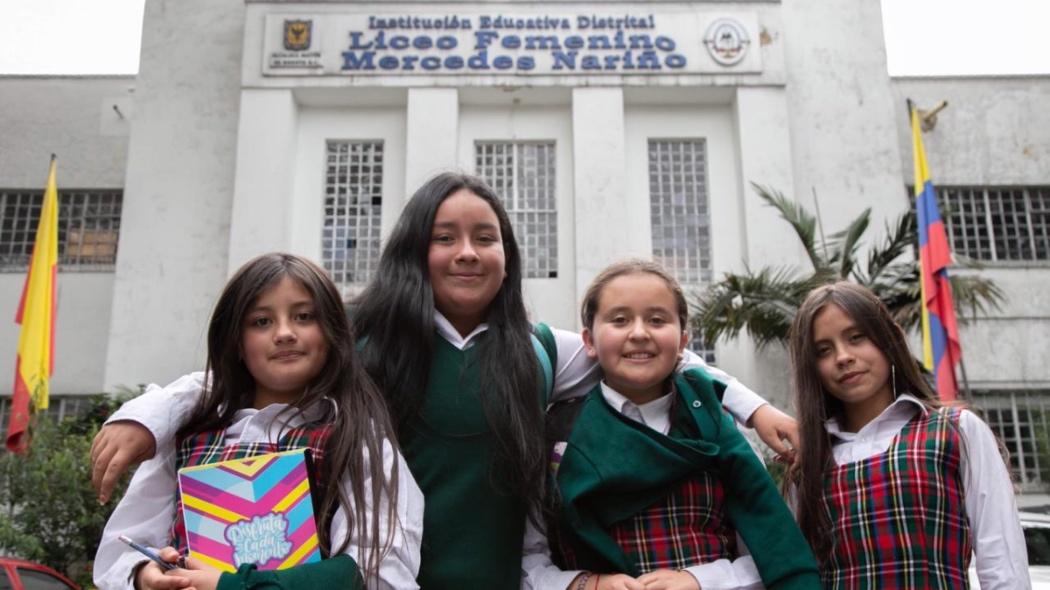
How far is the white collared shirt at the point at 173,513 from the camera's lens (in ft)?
6.34

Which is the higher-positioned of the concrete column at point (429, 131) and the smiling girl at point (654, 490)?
the concrete column at point (429, 131)

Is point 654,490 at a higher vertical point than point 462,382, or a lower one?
lower

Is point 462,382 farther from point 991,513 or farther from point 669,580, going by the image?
point 991,513

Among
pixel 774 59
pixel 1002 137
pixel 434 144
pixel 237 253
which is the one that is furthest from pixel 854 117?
pixel 237 253

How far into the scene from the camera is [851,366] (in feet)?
8.34

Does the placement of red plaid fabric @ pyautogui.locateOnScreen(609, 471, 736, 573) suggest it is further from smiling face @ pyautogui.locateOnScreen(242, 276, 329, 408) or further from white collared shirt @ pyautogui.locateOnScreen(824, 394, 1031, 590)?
smiling face @ pyautogui.locateOnScreen(242, 276, 329, 408)

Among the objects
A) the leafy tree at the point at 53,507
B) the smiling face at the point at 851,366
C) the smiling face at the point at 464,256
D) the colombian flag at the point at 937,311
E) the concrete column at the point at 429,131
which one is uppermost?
the concrete column at the point at 429,131

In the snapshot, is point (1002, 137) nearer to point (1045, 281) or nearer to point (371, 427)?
point (1045, 281)

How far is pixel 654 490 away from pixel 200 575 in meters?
1.12

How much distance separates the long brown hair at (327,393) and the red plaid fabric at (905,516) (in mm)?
1296

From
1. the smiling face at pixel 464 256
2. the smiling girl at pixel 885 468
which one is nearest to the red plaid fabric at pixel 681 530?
the smiling girl at pixel 885 468

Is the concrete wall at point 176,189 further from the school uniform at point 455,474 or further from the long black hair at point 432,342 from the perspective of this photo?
the school uniform at point 455,474

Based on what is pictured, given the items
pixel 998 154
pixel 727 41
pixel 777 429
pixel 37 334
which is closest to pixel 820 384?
pixel 777 429

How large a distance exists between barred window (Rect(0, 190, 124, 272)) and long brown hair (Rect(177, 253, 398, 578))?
527 inches
